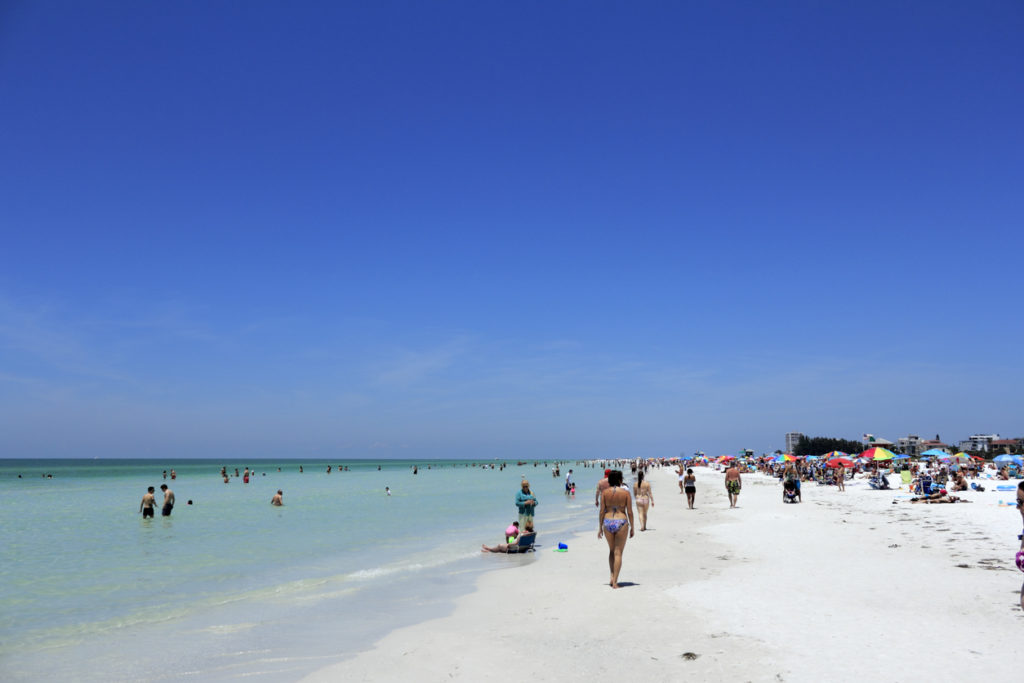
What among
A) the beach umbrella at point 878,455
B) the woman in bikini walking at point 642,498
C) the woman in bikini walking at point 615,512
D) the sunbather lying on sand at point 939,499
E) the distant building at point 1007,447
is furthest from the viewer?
the distant building at point 1007,447

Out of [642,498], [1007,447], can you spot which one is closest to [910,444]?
[1007,447]

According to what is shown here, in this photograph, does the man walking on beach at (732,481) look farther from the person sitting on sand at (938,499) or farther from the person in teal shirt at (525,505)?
the person in teal shirt at (525,505)

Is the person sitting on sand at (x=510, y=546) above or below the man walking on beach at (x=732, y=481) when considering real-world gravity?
below

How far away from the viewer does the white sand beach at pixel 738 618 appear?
601cm

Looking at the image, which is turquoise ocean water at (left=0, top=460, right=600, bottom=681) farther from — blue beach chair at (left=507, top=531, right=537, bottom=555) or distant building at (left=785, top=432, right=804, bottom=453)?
distant building at (left=785, top=432, right=804, bottom=453)

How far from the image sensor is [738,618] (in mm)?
7664

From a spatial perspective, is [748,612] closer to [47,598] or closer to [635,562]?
[635,562]

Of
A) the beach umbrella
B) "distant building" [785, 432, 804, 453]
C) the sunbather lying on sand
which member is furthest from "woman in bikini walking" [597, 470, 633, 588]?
"distant building" [785, 432, 804, 453]

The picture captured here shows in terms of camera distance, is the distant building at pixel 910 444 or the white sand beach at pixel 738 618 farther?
the distant building at pixel 910 444

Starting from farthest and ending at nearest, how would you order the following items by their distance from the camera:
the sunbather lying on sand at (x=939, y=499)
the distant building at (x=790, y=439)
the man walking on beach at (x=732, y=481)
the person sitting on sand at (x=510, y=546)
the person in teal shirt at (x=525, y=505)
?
1. the distant building at (x=790, y=439)
2. the man walking on beach at (x=732, y=481)
3. the sunbather lying on sand at (x=939, y=499)
4. the person in teal shirt at (x=525, y=505)
5. the person sitting on sand at (x=510, y=546)

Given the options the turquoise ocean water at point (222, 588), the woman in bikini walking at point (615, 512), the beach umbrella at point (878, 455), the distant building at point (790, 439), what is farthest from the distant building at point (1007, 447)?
the woman in bikini walking at point (615, 512)

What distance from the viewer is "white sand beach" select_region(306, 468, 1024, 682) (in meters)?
6.01

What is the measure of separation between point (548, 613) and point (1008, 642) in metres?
5.17

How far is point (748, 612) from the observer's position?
7934mm
